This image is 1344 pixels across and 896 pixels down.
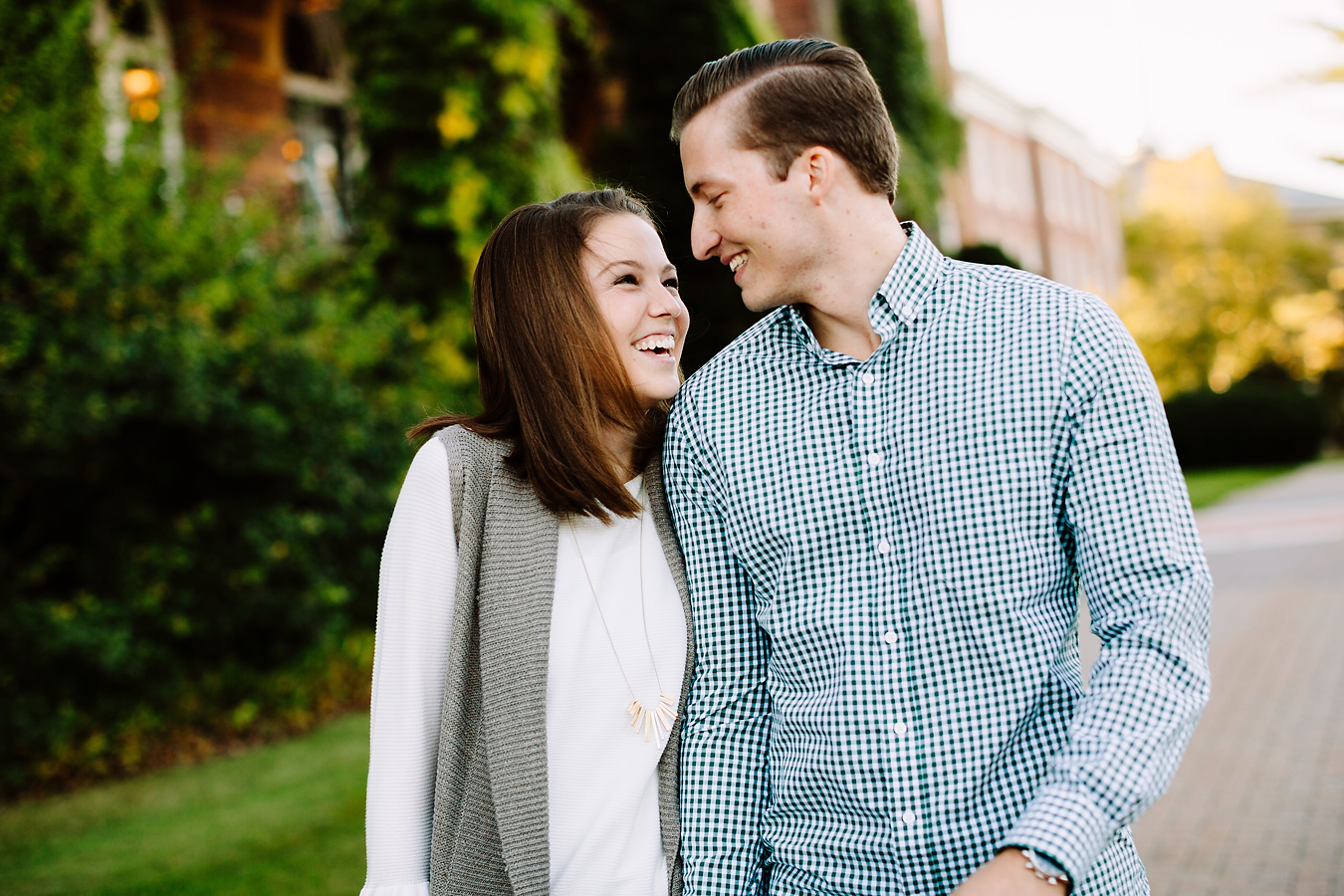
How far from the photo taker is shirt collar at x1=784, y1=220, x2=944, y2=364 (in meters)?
1.90

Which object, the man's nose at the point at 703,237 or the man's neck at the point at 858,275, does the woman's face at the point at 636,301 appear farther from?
the man's neck at the point at 858,275

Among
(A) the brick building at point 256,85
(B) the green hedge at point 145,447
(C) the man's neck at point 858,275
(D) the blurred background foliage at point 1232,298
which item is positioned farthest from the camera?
(D) the blurred background foliage at point 1232,298

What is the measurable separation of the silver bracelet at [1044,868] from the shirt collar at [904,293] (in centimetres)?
83

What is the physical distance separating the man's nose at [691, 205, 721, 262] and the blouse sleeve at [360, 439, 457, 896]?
609 millimetres

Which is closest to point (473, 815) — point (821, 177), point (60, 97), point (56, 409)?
point (821, 177)

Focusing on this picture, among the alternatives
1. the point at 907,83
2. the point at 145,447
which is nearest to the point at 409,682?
the point at 145,447

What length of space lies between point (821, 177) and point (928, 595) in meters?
0.74

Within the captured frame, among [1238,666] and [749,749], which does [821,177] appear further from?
[1238,666]

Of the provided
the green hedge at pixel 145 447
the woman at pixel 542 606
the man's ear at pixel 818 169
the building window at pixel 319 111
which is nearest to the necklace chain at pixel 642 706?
the woman at pixel 542 606

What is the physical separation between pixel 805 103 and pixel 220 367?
16.1ft

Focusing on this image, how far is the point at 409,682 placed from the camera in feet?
6.30

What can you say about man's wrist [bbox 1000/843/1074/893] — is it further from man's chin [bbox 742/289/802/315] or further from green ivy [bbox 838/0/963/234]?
green ivy [bbox 838/0/963/234]

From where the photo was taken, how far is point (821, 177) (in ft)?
6.42

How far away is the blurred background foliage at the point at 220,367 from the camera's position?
557cm
